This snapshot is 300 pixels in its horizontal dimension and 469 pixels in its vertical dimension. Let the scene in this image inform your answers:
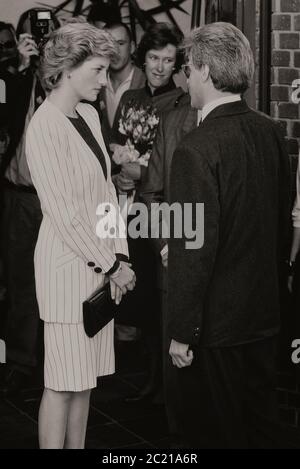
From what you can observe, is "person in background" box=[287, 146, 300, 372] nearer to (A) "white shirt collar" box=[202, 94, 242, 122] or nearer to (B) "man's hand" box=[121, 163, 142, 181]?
(B) "man's hand" box=[121, 163, 142, 181]

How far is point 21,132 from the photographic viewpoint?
16.7ft

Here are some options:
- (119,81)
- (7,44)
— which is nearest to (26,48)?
(7,44)

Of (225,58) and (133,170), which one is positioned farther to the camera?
(133,170)

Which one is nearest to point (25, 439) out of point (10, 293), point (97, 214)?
point (10, 293)

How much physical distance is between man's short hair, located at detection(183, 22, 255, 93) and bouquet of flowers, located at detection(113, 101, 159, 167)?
149 cm

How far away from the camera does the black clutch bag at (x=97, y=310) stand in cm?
355

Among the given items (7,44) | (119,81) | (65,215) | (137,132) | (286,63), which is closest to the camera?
(65,215)

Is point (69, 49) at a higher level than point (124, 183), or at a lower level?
higher

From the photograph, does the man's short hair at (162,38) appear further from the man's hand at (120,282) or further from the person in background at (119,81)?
the man's hand at (120,282)

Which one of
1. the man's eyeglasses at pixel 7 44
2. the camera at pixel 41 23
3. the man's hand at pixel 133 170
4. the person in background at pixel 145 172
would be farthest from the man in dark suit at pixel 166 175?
the man's eyeglasses at pixel 7 44

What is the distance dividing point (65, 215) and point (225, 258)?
0.75 meters

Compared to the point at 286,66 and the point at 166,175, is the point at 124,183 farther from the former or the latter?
the point at 286,66

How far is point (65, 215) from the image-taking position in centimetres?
351

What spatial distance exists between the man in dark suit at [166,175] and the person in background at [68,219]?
0.62 metres
